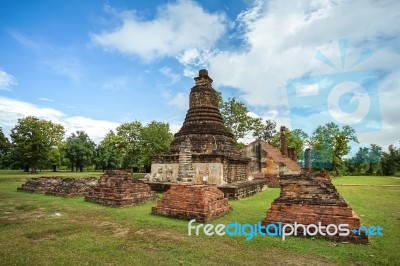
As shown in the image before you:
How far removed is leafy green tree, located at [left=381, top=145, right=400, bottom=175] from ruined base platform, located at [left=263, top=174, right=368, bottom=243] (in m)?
54.0

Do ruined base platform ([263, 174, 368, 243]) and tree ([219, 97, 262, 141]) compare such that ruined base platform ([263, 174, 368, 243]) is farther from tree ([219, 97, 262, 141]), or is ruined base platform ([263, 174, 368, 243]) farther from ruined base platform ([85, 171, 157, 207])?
tree ([219, 97, 262, 141])

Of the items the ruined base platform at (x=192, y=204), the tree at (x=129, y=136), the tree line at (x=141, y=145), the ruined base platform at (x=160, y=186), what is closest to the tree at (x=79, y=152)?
the tree line at (x=141, y=145)

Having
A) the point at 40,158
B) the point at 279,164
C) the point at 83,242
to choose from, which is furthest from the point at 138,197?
the point at 40,158

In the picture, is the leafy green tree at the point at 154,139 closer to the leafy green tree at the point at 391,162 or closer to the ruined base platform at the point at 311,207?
the ruined base platform at the point at 311,207

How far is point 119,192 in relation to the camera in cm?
1009

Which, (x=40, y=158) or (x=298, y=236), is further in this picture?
(x=40, y=158)

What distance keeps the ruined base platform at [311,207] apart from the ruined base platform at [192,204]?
190 centimetres

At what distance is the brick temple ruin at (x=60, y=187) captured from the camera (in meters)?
12.6

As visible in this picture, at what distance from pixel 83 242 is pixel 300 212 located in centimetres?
495

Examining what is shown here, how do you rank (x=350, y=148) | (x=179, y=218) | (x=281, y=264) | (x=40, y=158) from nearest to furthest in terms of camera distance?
(x=281, y=264), (x=179, y=218), (x=40, y=158), (x=350, y=148)

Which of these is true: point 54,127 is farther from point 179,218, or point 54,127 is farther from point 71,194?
point 179,218

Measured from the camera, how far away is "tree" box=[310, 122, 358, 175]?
40531 millimetres

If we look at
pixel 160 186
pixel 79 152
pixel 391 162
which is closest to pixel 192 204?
pixel 160 186

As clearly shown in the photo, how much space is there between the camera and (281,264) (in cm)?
436
